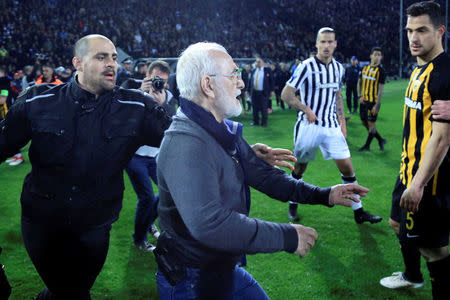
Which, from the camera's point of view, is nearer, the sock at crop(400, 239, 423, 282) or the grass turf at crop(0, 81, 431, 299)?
the sock at crop(400, 239, 423, 282)

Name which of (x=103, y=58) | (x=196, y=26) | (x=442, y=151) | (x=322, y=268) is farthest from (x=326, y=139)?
(x=196, y=26)

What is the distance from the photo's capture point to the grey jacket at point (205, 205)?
5.51ft

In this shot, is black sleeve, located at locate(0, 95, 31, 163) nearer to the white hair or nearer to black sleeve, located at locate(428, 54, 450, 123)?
the white hair

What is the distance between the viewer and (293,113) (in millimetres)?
16766

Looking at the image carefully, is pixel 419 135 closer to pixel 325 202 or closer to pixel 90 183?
pixel 325 202

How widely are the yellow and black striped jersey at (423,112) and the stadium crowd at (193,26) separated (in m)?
18.0

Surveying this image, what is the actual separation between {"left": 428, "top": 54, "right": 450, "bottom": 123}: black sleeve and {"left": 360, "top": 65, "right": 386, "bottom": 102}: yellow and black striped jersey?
7322mm

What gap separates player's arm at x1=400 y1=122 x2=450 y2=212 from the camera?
2.72 m

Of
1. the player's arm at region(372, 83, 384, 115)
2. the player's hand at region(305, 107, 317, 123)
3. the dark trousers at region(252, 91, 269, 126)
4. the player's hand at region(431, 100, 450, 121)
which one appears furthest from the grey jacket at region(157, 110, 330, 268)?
the dark trousers at region(252, 91, 269, 126)

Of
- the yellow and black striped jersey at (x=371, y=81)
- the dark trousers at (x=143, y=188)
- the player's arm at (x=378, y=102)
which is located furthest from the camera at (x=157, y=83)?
the yellow and black striped jersey at (x=371, y=81)

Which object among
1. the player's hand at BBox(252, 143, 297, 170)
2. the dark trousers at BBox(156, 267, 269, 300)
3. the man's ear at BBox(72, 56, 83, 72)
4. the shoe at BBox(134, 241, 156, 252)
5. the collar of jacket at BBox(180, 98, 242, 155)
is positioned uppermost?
the man's ear at BBox(72, 56, 83, 72)

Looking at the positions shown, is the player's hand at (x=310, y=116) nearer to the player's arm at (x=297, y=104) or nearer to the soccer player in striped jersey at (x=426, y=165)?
the player's arm at (x=297, y=104)

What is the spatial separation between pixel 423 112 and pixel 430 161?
390mm

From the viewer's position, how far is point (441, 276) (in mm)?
2977
